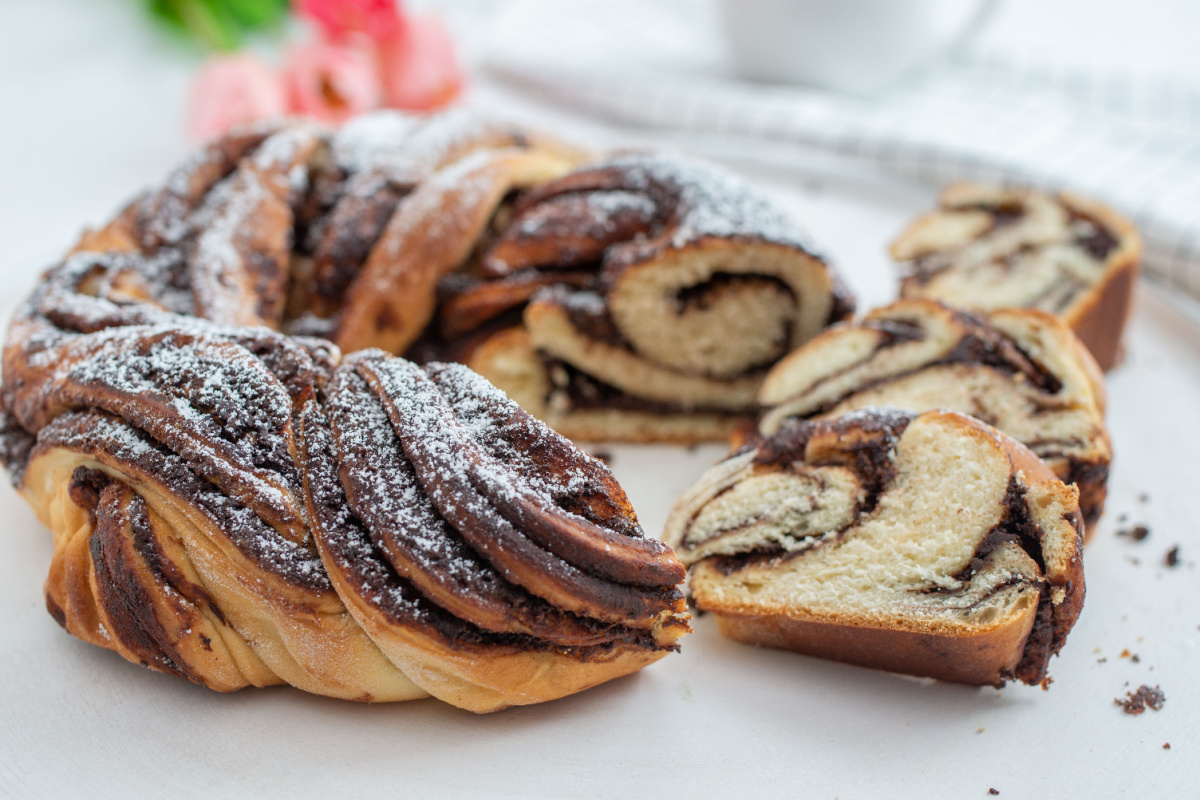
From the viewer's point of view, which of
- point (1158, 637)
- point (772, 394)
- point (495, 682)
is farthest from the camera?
point (772, 394)

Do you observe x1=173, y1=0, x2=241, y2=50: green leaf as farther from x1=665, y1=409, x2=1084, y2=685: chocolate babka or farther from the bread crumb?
the bread crumb

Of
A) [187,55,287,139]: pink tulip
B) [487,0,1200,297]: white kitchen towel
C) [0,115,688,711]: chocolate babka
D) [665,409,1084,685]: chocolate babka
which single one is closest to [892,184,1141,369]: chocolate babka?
[487,0,1200,297]: white kitchen towel

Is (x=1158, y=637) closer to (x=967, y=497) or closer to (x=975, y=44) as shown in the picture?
(x=967, y=497)

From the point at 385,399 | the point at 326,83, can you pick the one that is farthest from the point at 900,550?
the point at 326,83

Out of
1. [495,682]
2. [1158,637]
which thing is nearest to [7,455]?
[495,682]

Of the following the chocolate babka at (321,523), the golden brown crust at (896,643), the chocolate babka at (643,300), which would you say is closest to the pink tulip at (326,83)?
the chocolate babka at (643,300)

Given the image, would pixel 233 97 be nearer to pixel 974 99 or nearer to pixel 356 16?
pixel 356 16
